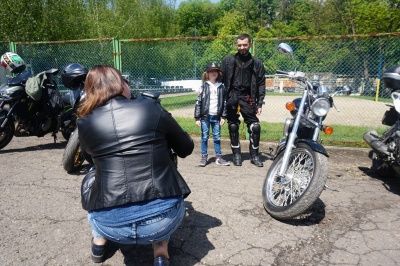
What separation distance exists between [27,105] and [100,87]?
157 inches

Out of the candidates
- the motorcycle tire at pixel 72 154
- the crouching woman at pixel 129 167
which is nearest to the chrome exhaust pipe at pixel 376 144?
the crouching woman at pixel 129 167

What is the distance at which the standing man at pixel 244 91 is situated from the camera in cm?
514

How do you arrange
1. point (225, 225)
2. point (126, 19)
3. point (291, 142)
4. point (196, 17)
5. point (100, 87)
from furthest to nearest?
point (196, 17) < point (126, 19) < point (291, 142) < point (225, 225) < point (100, 87)

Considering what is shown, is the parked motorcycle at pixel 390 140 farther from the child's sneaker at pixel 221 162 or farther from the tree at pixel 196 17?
the tree at pixel 196 17

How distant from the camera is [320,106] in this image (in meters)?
3.28

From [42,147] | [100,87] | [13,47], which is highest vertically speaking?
A: [13,47]

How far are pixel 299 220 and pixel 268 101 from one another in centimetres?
1195

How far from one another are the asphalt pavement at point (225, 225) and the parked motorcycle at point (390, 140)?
9.1 inches

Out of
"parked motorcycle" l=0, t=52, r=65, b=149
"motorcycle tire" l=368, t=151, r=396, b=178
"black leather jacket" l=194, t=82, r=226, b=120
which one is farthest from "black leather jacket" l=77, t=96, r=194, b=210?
"parked motorcycle" l=0, t=52, r=65, b=149

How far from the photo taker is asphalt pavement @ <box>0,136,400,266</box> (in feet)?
8.65

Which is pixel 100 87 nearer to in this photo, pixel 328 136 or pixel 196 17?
pixel 328 136

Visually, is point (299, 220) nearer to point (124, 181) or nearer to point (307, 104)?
point (307, 104)

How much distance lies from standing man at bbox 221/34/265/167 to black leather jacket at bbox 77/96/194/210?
123 inches

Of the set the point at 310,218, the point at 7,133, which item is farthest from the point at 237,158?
the point at 7,133
